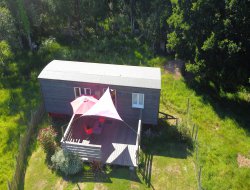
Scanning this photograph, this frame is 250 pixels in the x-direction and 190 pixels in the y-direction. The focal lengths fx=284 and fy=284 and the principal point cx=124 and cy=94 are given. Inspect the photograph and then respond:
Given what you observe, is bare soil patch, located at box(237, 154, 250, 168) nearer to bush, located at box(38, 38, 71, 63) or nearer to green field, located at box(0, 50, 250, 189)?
green field, located at box(0, 50, 250, 189)

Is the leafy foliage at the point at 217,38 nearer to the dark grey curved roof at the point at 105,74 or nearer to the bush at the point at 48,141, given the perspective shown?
the dark grey curved roof at the point at 105,74

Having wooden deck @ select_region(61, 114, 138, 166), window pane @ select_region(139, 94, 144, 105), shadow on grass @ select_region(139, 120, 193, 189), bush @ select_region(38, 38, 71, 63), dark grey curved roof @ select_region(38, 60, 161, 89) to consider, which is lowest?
shadow on grass @ select_region(139, 120, 193, 189)

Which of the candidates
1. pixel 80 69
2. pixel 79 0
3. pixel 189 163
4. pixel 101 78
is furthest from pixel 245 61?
pixel 79 0

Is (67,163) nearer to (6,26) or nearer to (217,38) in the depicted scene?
(217,38)

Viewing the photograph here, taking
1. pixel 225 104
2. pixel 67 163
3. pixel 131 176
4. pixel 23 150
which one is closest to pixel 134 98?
pixel 131 176

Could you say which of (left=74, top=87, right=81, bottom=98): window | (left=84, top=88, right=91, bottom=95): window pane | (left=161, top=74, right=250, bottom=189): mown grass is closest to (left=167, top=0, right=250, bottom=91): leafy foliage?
(left=161, top=74, right=250, bottom=189): mown grass

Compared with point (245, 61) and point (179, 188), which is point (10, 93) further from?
point (245, 61)
